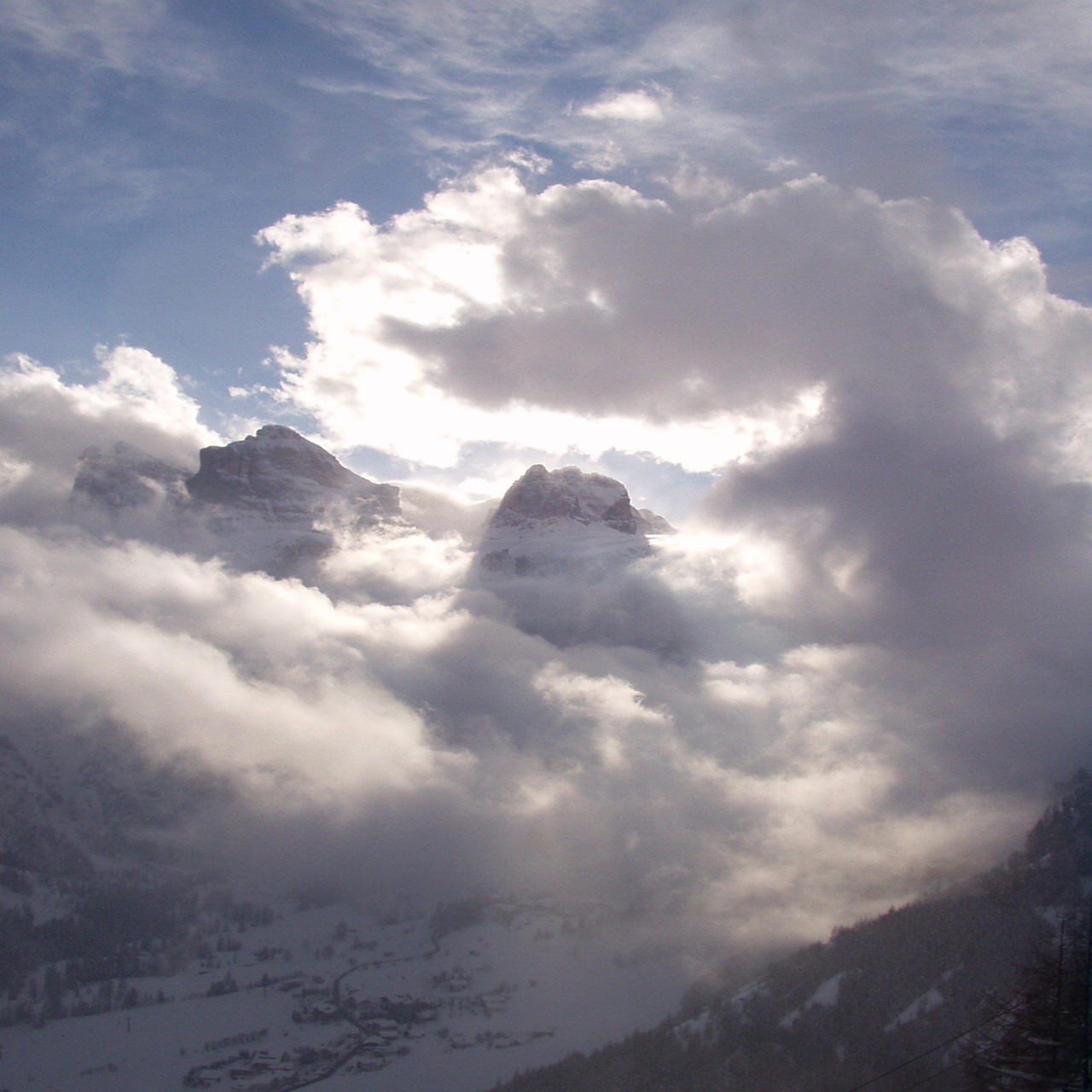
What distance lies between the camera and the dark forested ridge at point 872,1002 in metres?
136

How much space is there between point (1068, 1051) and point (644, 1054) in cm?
14139

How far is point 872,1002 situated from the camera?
156m

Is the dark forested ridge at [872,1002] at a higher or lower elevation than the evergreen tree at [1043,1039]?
lower

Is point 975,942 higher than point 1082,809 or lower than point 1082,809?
lower

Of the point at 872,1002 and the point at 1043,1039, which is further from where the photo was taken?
the point at 872,1002

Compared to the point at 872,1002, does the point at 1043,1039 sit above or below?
above

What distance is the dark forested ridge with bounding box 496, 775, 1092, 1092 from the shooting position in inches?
5359

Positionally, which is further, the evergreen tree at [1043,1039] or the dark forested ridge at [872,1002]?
the dark forested ridge at [872,1002]

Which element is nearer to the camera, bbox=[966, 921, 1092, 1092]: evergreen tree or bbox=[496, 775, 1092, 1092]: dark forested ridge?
bbox=[966, 921, 1092, 1092]: evergreen tree

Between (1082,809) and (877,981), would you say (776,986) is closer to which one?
(877,981)

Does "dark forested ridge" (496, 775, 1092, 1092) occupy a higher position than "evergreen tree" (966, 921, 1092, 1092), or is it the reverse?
"evergreen tree" (966, 921, 1092, 1092)

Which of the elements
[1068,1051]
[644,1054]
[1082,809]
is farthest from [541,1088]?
[1068,1051]

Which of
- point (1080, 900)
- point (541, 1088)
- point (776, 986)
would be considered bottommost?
point (541, 1088)

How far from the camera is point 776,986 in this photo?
179875mm
